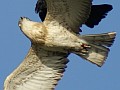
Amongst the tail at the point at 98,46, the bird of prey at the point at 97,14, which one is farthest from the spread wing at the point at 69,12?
the tail at the point at 98,46

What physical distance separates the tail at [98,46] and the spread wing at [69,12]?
1.17 feet

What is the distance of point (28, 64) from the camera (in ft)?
52.1

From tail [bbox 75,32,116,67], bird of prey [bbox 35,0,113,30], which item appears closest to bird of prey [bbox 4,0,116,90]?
tail [bbox 75,32,116,67]

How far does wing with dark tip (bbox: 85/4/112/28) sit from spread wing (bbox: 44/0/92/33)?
194 millimetres

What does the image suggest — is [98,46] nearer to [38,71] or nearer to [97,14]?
[97,14]

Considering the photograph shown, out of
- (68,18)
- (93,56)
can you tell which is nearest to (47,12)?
(68,18)

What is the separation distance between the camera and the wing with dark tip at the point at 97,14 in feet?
49.2

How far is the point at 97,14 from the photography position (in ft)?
49.3

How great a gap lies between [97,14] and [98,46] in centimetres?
68

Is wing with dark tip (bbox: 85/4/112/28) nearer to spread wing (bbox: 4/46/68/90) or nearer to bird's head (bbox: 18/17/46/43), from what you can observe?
bird's head (bbox: 18/17/46/43)

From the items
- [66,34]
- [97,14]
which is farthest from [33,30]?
[97,14]

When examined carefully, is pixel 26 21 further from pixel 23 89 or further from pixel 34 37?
pixel 23 89

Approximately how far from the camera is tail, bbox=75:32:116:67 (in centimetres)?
1492

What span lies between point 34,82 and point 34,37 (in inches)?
62.3
